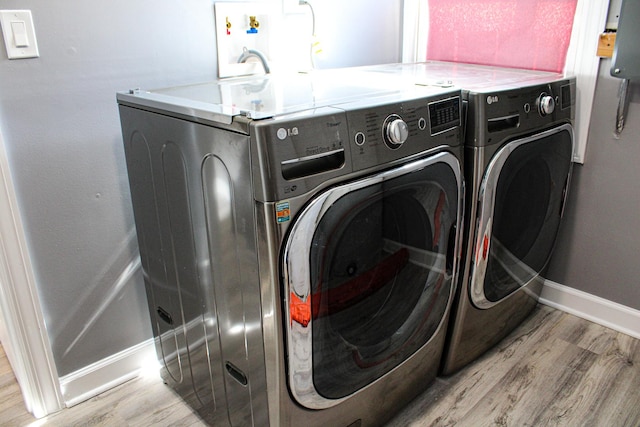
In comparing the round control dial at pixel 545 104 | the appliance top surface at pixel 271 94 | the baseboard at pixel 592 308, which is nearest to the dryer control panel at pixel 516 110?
the round control dial at pixel 545 104

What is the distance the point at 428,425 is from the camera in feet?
4.99

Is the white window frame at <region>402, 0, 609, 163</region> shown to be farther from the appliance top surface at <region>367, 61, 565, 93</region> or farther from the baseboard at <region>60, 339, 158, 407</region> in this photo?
the baseboard at <region>60, 339, 158, 407</region>

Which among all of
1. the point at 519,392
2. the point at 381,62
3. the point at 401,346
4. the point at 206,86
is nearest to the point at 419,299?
the point at 401,346

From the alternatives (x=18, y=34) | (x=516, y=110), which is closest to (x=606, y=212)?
(x=516, y=110)

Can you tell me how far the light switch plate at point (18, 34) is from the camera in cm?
125

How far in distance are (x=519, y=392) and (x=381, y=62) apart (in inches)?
57.3

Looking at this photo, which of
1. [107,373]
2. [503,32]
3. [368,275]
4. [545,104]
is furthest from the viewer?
[503,32]

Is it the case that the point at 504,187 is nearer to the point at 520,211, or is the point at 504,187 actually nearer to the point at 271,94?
the point at 520,211

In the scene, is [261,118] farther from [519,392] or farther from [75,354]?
[519,392]

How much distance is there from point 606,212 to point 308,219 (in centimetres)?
138

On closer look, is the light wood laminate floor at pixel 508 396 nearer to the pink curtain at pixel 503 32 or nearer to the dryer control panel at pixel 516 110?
the dryer control panel at pixel 516 110

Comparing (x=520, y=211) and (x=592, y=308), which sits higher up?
(x=520, y=211)

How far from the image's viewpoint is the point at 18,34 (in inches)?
50.0

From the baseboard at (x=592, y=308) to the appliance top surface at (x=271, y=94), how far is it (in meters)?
1.15
